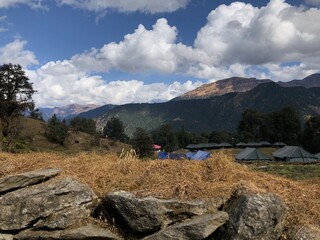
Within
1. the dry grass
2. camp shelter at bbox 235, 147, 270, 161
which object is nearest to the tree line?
camp shelter at bbox 235, 147, 270, 161

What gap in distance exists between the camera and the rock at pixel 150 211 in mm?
9109

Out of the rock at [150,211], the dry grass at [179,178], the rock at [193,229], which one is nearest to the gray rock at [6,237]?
the dry grass at [179,178]

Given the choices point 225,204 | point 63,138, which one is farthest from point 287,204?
point 63,138

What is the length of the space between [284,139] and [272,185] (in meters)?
163

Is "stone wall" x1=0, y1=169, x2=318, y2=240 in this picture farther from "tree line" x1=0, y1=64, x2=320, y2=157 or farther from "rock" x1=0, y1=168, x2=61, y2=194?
"tree line" x1=0, y1=64, x2=320, y2=157

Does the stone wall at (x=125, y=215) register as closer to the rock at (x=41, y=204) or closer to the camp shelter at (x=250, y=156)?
the rock at (x=41, y=204)

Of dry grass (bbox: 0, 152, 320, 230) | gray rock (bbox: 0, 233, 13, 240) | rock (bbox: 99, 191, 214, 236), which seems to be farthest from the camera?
dry grass (bbox: 0, 152, 320, 230)

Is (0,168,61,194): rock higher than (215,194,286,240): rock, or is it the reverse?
(0,168,61,194): rock

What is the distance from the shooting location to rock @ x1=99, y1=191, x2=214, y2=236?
359 inches

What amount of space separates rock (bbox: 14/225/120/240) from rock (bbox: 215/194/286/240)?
108 inches

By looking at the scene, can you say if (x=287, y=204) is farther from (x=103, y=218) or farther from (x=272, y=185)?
(x=103, y=218)

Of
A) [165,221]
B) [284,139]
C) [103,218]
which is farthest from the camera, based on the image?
[284,139]

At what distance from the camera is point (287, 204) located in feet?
32.4

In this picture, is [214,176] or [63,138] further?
[63,138]
